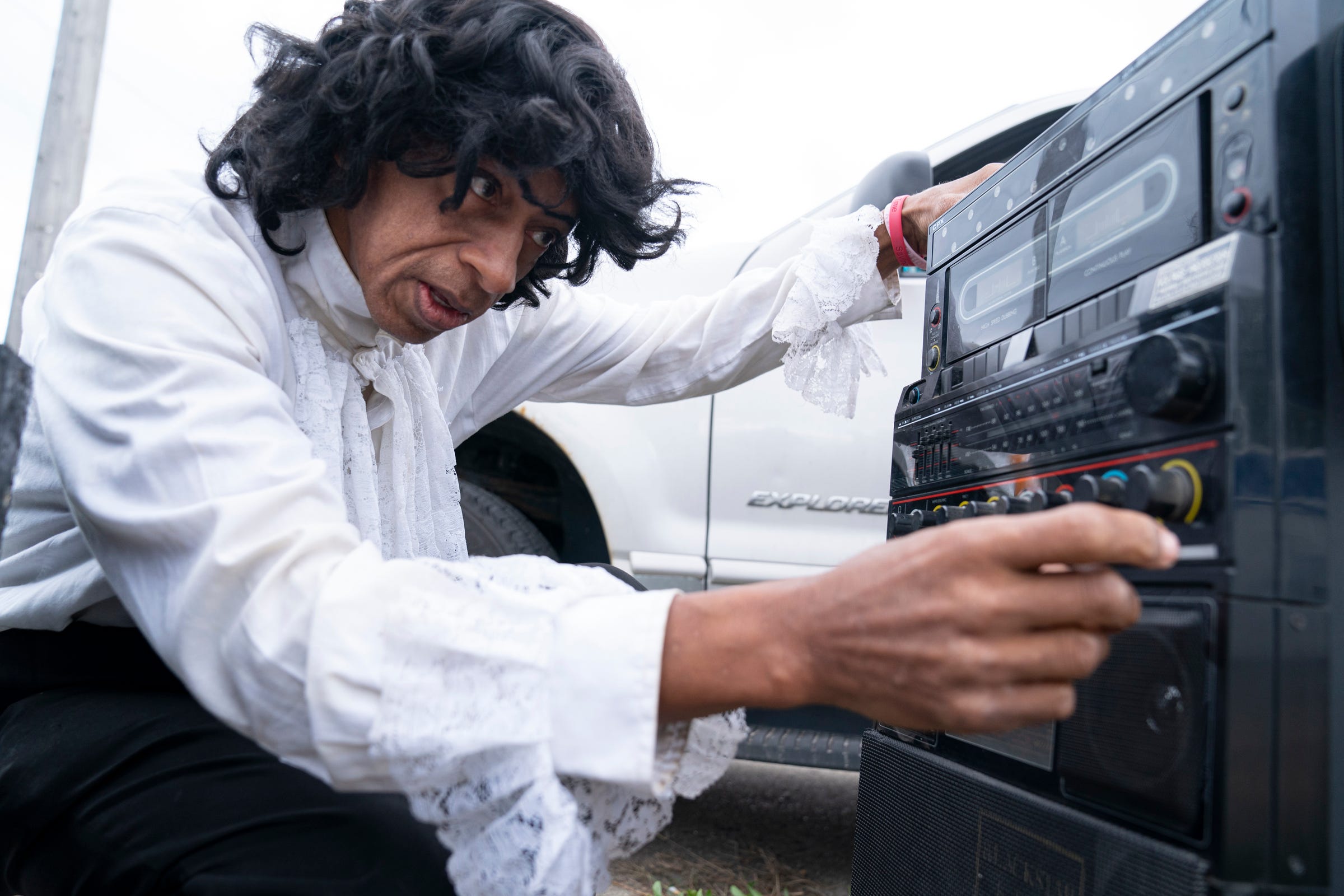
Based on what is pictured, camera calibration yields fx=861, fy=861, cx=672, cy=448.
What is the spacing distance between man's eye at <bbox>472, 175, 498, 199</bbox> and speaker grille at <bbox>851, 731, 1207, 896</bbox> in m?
0.81

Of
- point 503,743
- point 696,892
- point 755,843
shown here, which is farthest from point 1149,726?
point 755,843

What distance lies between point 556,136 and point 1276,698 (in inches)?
36.0

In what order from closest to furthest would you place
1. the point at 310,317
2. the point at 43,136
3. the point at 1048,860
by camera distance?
1. the point at 1048,860
2. the point at 310,317
3. the point at 43,136

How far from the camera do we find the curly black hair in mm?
1060

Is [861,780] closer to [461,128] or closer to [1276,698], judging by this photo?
[1276,698]

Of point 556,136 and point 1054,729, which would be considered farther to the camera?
point 556,136

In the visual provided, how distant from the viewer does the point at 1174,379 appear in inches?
23.5

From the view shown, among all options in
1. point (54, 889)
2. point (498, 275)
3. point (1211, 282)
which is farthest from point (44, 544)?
point (1211, 282)

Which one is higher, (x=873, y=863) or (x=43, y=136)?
(x=43, y=136)

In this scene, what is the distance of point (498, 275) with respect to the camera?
3.52 ft

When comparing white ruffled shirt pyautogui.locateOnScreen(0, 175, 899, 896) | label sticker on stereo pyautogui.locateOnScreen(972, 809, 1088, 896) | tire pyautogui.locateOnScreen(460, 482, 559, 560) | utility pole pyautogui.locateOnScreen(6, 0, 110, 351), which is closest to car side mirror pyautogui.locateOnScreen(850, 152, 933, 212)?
white ruffled shirt pyautogui.locateOnScreen(0, 175, 899, 896)

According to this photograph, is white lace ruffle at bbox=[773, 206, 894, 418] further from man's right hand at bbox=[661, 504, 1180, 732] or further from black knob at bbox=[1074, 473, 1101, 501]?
man's right hand at bbox=[661, 504, 1180, 732]

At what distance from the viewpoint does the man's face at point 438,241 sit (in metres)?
1.07

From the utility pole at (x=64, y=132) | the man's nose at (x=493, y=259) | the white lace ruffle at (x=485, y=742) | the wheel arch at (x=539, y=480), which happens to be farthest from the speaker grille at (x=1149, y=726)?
the utility pole at (x=64, y=132)
